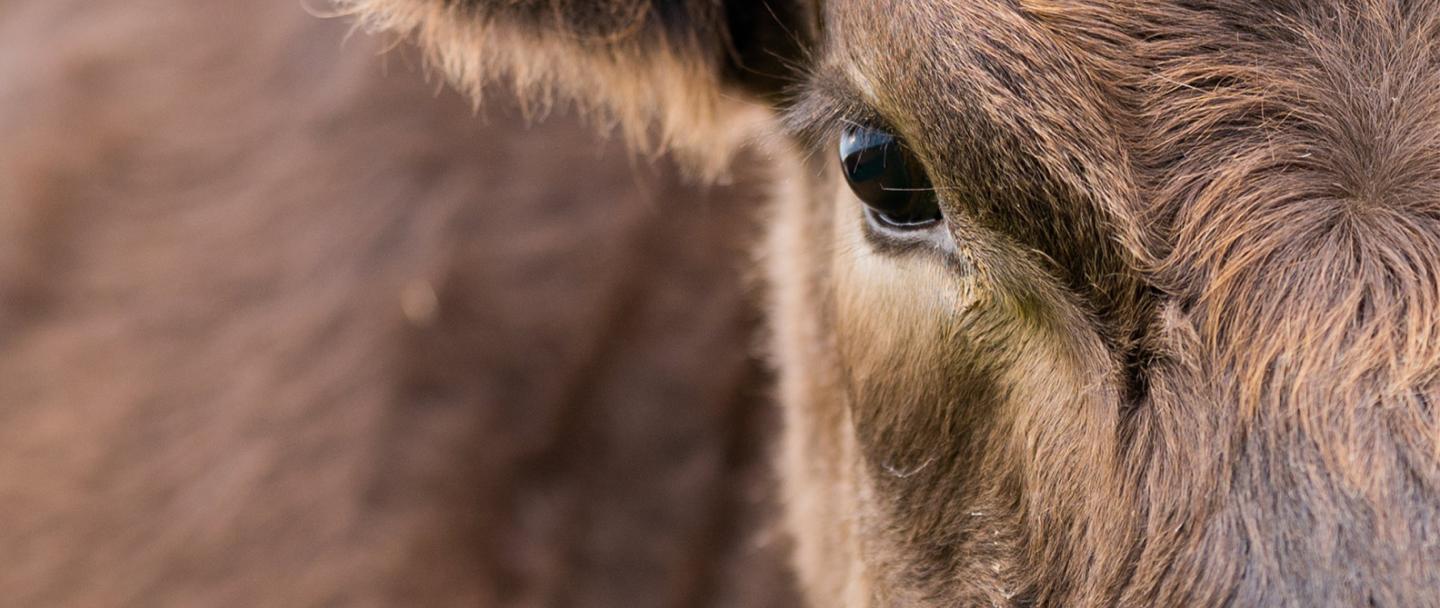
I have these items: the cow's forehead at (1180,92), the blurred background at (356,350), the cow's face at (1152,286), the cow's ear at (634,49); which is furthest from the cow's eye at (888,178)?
the blurred background at (356,350)

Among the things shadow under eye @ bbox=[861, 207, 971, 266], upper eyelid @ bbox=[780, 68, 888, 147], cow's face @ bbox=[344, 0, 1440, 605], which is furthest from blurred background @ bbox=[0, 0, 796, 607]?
cow's face @ bbox=[344, 0, 1440, 605]

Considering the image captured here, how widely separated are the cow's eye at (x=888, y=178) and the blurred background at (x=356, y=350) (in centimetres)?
125

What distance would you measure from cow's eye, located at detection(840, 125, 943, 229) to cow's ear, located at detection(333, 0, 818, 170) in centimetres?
33

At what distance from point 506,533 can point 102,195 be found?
1.33m

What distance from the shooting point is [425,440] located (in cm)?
327

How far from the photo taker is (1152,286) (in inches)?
65.9

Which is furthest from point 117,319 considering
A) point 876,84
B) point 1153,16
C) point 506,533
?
point 1153,16

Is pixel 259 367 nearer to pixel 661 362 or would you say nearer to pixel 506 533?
pixel 506 533

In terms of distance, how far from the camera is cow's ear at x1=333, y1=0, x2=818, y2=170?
2.46m

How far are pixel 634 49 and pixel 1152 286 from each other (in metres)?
1.19

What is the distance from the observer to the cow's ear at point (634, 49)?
2465mm

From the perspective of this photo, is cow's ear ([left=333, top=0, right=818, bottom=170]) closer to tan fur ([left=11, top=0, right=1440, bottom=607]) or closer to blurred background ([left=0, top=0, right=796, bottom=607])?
tan fur ([left=11, top=0, right=1440, bottom=607])

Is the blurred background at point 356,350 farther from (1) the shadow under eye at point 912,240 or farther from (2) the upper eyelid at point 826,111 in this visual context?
(1) the shadow under eye at point 912,240

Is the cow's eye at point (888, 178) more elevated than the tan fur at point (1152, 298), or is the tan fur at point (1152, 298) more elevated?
the cow's eye at point (888, 178)
